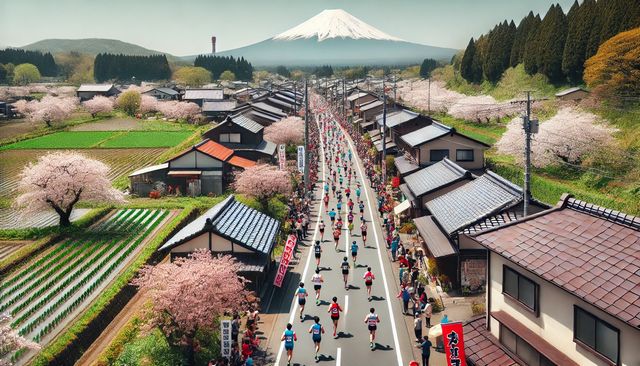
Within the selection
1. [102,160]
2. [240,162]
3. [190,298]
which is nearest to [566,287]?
[190,298]

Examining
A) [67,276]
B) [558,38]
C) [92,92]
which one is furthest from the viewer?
[92,92]

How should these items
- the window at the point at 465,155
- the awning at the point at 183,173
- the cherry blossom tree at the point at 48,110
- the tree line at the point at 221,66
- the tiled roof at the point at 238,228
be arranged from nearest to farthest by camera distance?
the tiled roof at the point at 238,228 < the window at the point at 465,155 < the awning at the point at 183,173 < the cherry blossom tree at the point at 48,110 < the tree line at the point at 221,66

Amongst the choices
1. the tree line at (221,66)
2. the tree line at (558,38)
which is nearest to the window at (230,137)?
the tree line at (558,38)

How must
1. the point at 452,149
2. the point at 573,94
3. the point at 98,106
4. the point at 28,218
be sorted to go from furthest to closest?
the point at 98,106 < the point at 573,94 < the point at 452,149 < the point at 28,218

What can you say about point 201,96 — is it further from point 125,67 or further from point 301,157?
point 301,157

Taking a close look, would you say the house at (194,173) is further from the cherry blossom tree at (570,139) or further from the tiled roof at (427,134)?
the cherry blossom tree at (570,139)

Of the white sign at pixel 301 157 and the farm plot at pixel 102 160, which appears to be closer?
the white sign at pixel 301 157
